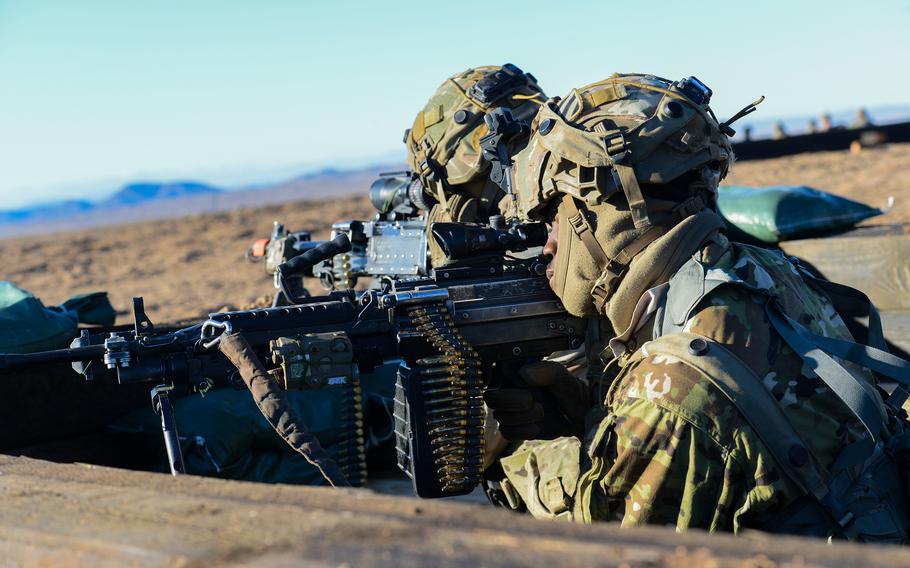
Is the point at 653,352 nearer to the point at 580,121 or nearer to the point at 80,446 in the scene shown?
the point at 580,121

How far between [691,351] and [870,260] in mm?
3595

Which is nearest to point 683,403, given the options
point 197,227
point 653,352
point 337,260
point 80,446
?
point 653,352

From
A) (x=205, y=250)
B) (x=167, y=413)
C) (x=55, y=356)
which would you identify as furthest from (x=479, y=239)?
(x=205, y=250)

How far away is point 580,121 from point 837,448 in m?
1.31

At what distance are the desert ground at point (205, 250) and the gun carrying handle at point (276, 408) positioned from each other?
385 inches

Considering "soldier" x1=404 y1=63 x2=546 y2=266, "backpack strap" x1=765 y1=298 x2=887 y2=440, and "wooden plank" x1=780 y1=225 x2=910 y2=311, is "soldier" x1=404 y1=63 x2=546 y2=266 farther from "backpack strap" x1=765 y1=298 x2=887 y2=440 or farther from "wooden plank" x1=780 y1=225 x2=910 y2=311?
"backpack strap" x1=765 y1=298 x2=887 y2=440

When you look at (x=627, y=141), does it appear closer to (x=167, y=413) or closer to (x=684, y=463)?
(x=684, y=463)

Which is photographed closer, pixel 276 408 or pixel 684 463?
pixel 684 463

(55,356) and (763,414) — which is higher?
(55,356)

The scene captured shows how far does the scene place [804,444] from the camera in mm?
2805

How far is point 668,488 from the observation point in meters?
2.75

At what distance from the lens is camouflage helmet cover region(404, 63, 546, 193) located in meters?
5.48

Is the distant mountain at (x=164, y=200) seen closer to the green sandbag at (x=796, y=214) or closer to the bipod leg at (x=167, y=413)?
the green sandbag at (x=796, y=214)

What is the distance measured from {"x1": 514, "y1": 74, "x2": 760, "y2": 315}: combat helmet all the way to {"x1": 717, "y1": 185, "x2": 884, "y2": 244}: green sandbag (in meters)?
2.97
